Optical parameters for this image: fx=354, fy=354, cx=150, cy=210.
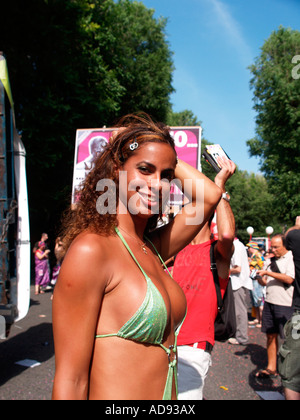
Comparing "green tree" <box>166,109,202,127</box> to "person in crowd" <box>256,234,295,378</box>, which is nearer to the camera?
"person in crowd" <box>256,234,295,378</box>

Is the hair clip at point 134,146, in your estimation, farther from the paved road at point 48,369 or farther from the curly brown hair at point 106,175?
the paved road at point 48,369

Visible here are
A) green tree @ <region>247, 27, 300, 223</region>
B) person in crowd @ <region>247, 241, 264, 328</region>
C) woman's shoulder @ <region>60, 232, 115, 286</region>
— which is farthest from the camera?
green tree @ <region>247, 27, 300, 223</region>

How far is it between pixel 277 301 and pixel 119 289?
179 inches

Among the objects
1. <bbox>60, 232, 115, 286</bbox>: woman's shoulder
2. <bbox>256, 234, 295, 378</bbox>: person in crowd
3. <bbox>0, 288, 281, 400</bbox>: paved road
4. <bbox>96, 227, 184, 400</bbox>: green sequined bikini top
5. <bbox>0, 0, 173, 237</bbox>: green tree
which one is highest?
<bbox>0, 0, 173, 237</bbox>: green tree

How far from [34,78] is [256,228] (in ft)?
125

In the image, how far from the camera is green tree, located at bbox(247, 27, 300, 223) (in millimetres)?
22078

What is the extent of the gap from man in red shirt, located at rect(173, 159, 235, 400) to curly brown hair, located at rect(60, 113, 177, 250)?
1.12 metres

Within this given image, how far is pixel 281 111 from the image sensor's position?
75.5 ft

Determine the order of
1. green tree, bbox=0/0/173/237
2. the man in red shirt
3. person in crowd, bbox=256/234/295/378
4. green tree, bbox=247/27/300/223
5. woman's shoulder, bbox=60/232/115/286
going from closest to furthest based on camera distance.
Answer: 1. woman's shoulder, bbox=60/232/115/286
2. the man in red shirt
3. person in crowd, bbox=256/234/295/378
4. green tree, bbox=0/0/173/237
5. green tree, bbox=247/27/300/223

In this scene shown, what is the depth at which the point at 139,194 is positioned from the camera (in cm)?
158

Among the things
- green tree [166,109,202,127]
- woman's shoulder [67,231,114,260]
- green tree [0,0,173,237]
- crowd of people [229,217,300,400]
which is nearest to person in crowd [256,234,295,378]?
crowd of people [229,217,300,400]

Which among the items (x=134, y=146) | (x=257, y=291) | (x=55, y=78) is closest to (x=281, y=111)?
(x=55, y=78)

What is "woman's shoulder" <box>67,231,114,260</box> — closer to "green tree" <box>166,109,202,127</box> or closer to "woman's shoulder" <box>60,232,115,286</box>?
"woman's shoulder" <box>60,232,115,286</box>
